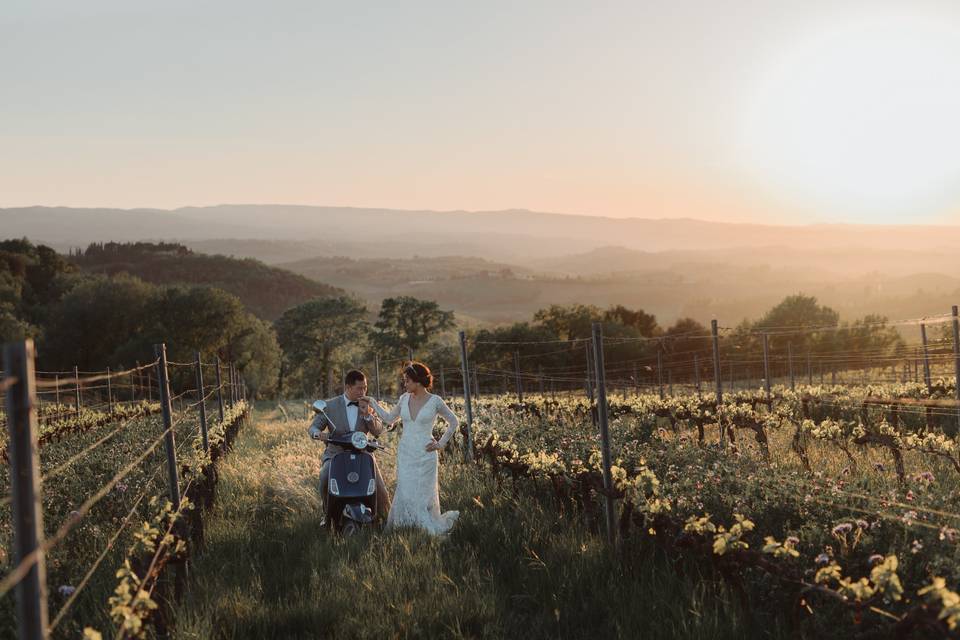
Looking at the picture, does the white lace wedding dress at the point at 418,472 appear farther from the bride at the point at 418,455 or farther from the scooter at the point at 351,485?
the scooter at the point at 351,485

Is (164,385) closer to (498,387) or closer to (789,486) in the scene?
(789,486)

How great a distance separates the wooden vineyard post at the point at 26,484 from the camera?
2.65 m

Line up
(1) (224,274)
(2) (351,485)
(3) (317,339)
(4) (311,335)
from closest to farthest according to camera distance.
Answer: (2) (351,485)
(4) (311,335)
(3) (317,339)
(1) (224,274)

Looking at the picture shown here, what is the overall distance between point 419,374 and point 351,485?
46.3 inches

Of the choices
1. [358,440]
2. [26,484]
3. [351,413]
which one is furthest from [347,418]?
[26,484]

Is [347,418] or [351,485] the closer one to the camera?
[351,485]

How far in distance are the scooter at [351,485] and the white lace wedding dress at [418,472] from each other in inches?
9.8

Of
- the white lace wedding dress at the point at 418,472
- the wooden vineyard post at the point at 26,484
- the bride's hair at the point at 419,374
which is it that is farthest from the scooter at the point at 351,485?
the wooden vineyard post at the point at 26,484

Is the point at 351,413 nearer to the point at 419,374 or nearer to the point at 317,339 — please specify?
the point at 419,374

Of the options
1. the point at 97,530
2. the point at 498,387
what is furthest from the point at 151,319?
the point at 97,530

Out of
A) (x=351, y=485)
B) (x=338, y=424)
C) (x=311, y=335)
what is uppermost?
(x=338, y=424)

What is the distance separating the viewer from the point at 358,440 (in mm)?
7543

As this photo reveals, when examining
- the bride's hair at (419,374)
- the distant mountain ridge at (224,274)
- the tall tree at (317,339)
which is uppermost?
the distant mountain ridge at (224,274)

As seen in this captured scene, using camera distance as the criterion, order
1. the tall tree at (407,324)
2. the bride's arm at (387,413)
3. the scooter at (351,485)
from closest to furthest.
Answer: the scooter at (351,485) → the bride's arm at (387,413) → the tall tree at (407,324)
